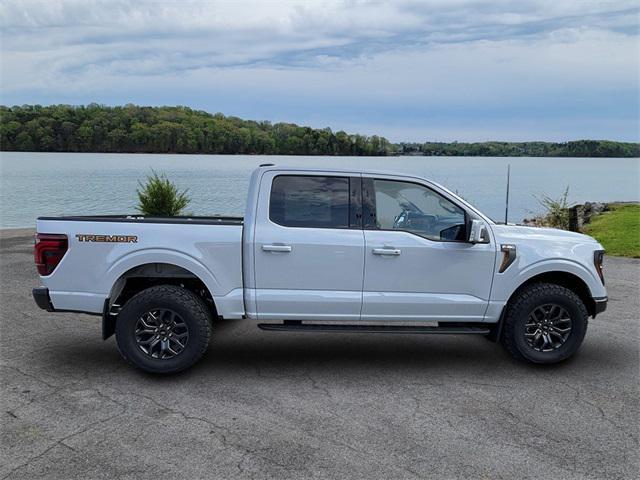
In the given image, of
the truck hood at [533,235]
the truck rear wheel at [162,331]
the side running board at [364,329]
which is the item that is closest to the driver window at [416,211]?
Answer: the truck hood at [533,235]

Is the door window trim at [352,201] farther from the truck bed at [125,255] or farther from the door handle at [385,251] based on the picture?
→ the truck bed at [125,255]

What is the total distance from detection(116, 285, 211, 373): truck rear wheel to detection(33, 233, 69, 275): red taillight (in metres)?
0.77

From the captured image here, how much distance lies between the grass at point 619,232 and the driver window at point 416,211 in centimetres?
947

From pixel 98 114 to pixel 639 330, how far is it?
126ft

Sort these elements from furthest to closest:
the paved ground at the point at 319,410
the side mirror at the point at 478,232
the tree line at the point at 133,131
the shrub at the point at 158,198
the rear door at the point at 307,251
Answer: the tree line at the point at 133,131 < the shrub at the point at 158,198 < the rear door at the point at 307,251 < the side mirror at the point at 478,232 < the paved ground at the point at 319,410

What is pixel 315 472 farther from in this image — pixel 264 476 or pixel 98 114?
pixel 98 114

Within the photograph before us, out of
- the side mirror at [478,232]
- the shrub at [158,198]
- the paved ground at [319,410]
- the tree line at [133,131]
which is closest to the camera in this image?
the paved ground at [319,410]

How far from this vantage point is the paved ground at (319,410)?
3832 mm

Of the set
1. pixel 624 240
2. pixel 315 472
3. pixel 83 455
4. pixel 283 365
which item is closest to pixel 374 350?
pixel 283 365

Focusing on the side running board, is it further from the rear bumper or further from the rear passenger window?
the rear bumper

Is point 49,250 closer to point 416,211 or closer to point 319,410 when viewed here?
point 319,410

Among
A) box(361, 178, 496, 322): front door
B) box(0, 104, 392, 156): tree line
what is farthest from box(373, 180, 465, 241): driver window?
box(0, 104, 392, 156): tree line

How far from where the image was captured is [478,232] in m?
5.33

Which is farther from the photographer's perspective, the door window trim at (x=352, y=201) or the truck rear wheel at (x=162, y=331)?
the door window trim at (x=352, y=201)
